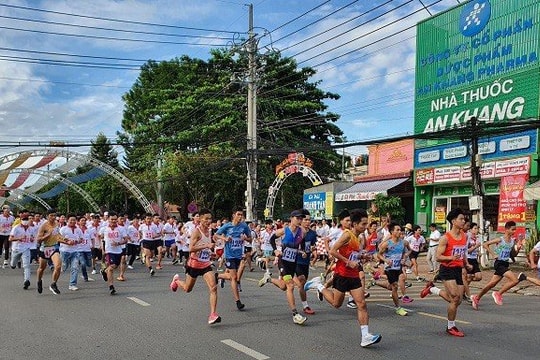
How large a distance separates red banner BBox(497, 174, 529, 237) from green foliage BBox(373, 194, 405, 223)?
5.51 meters

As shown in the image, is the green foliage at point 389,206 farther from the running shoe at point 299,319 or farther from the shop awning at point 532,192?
the running shoe at point 299,319

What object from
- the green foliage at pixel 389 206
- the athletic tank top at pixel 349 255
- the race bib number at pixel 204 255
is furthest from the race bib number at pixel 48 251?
the green foliage at pixel 389 206

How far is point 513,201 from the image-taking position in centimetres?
2045

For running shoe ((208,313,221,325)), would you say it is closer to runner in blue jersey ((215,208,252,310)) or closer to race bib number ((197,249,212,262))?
race bib number ((197,249,212,262))

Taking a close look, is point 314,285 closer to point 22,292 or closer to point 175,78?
point 22,292

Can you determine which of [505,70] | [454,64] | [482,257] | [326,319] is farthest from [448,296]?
[454,64]

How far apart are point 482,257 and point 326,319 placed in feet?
39.1

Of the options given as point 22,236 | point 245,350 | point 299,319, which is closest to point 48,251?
point 22,236

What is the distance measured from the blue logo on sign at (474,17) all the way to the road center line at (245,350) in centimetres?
1910

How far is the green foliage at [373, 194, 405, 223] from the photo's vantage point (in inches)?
1012

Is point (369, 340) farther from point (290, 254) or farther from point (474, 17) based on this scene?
point (474, 17)

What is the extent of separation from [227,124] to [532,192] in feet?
67.3

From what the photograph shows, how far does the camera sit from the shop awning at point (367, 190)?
27.2 metres

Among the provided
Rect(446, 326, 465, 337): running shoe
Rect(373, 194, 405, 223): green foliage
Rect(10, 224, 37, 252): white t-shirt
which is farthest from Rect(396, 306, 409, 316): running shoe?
Rect(373, 194, 405, 223): green foliage
